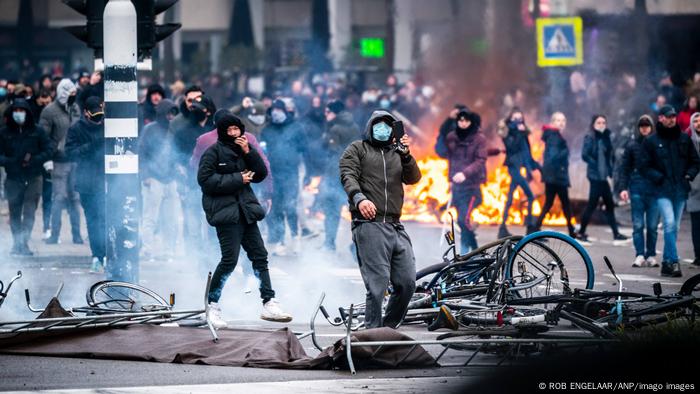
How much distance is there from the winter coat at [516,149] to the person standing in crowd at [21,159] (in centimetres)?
599

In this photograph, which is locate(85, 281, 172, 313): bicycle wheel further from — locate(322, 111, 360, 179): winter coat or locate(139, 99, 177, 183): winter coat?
locate(322, 111, 360, 179): winter coat

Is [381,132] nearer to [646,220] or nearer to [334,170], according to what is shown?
[646,220]

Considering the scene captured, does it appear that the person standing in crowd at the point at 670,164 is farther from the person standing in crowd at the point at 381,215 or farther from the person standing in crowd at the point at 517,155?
the person standing in crowd at the point at 381,215

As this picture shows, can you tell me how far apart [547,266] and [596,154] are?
7.39 meters

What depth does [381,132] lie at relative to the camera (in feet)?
30.0

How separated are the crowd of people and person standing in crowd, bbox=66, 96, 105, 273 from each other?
0.01 m

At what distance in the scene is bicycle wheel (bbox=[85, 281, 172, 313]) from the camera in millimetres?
9555

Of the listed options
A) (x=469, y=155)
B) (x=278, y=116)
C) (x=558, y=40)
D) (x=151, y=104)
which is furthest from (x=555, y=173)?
(x=151, y=104)

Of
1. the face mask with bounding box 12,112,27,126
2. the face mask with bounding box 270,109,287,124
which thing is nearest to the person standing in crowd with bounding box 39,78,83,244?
the face mask with bounding box 12,112,27,126

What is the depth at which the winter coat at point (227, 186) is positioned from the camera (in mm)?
10344

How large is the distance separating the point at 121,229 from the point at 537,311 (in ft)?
13.0

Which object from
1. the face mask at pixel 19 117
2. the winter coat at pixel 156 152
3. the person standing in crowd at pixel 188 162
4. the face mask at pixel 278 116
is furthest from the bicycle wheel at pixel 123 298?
the face mask at pixel 278 116

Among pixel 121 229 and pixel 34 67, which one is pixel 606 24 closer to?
pixel 121 229

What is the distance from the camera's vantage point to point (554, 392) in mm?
4652
